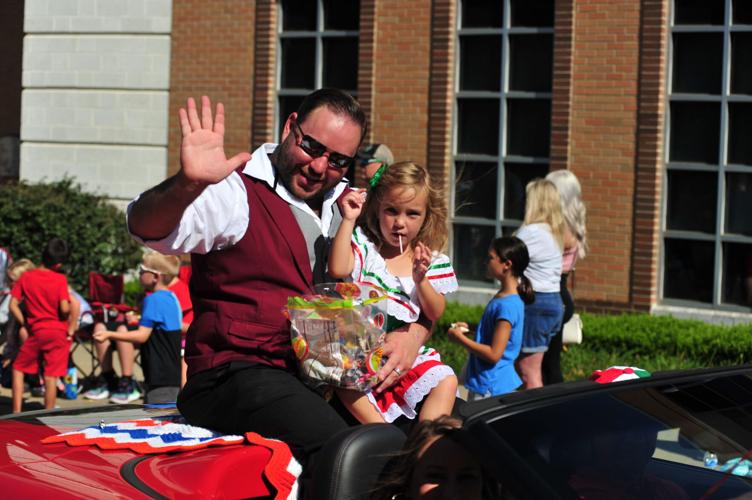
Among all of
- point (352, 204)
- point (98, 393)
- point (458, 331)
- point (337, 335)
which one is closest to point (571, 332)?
point (458, 331)

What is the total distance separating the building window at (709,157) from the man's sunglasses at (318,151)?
8.71 m

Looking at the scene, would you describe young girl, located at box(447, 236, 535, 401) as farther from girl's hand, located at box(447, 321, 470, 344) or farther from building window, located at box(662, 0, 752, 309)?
building window, located at box(662, 0, 752, 309)

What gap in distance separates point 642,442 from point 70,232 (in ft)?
38.4

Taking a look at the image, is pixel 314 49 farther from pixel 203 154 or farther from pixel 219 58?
pixel 203 154

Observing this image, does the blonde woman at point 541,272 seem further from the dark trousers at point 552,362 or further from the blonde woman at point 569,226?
the blonde woman at point 569,226

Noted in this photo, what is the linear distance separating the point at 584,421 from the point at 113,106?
1297 cm

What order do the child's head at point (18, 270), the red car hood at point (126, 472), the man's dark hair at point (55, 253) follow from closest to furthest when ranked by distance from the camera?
the red car hood at point (126, 472) < the man's dark hair at point (55, 253) < the child's head at point (18, 270)

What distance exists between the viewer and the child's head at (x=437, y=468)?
2838mm

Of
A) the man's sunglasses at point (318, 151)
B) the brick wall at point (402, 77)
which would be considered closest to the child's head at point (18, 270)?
the brick wall at point (402, 77)

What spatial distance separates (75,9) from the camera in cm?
1514

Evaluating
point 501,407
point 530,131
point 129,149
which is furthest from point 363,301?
point 129,149

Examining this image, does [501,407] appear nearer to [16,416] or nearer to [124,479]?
[124,479]

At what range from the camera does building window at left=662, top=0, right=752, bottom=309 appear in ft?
38.6

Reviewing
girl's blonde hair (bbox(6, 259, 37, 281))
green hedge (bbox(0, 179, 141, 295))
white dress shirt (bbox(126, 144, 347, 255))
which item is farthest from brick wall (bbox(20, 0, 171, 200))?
white dress shirt (bbox(126, 144, 347, 255))
